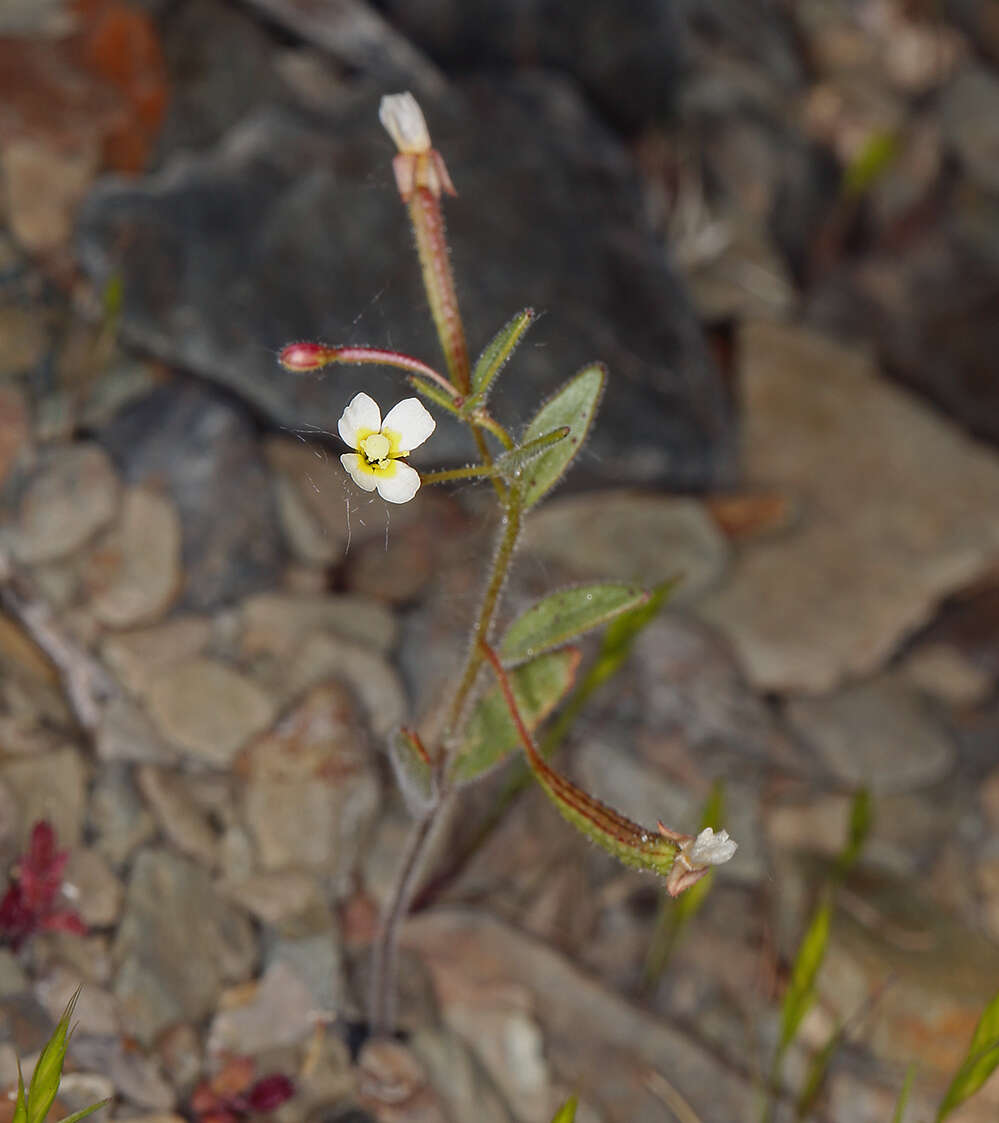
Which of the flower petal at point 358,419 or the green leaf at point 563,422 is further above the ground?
the flower petal at point 358,419

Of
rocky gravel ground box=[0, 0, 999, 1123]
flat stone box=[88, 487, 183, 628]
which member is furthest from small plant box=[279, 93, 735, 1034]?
flat stone box=[88, 487, 183, 628]

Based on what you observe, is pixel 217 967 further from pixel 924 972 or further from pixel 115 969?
pixel 924 972

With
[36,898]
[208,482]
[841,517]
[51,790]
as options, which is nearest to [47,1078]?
[36,898]

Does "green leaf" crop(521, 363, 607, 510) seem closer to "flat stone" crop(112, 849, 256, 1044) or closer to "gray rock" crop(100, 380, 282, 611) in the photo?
"flat stone" crop(112, 849, 256, 1044)

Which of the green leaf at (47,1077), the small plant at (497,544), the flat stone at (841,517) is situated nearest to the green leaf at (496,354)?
the small plant at (497,544)

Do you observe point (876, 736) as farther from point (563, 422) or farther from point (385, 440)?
point (385, 440)

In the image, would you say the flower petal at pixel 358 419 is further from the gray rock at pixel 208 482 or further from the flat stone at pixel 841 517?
the flat stone at pixel 841 517
